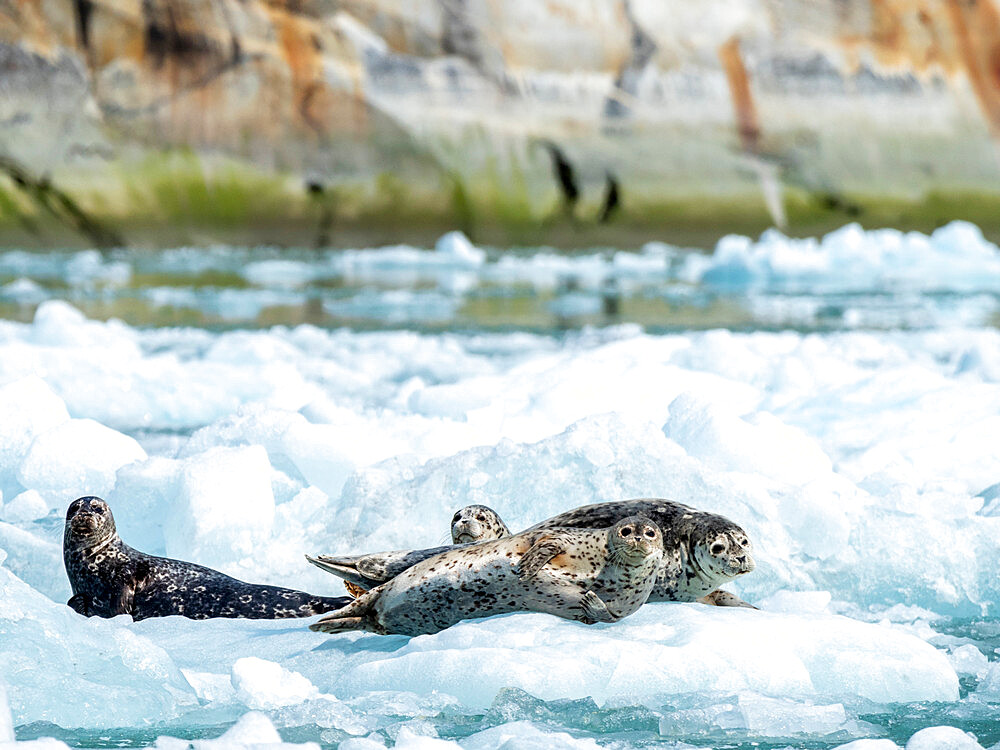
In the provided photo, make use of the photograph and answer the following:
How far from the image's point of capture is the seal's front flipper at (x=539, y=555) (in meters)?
3.25

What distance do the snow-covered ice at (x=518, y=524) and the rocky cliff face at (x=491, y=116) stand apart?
55.0 ft

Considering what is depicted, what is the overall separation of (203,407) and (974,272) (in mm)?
14232

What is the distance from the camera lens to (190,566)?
4184 mm

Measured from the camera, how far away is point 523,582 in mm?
3277

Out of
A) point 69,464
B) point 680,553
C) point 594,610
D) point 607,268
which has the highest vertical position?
point 607,268

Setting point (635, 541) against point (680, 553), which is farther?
point (680, 553)

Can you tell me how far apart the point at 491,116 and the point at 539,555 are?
77.4 ft

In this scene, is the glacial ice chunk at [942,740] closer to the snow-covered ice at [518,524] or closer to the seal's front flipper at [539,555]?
the snow-covered ice at [518,524]

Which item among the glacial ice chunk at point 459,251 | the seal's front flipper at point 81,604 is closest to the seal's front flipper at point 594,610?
the seal's front flipper at point 81,604

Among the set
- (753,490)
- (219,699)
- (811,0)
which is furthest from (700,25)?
(219,699)

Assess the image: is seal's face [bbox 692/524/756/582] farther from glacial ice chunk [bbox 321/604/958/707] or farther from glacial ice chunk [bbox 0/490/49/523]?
glacial ice chunk [bbox 0/490/49/523]

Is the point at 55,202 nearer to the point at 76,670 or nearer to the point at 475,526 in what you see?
the point at 475,526

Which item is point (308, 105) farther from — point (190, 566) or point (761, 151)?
point (190, 566)

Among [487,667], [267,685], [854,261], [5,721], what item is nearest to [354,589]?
[267,685]
